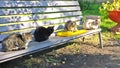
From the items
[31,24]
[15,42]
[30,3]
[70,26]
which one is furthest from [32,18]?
[15,42]

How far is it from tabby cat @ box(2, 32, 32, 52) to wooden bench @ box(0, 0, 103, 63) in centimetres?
11

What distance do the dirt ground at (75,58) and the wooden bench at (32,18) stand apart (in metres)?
0.46

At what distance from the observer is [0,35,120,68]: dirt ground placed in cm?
589

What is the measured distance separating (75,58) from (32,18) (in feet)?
4.00

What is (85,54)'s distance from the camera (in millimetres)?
6844

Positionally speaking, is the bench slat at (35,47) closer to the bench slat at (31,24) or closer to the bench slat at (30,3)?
the bench slat at (31,24)

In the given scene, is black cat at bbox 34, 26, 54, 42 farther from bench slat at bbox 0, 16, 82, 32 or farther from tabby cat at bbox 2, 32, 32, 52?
tabby cat at bbox 2, 32, 32, 52

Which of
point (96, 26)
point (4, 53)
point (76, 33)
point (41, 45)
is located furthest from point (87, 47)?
point (4, 53)

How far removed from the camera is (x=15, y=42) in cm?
498

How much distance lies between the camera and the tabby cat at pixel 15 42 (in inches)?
190

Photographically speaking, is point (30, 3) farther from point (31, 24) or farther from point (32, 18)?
point (31, 24)

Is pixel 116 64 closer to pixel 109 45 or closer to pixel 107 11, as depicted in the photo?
pixel 109 45

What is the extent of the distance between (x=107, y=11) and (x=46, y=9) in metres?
3.27

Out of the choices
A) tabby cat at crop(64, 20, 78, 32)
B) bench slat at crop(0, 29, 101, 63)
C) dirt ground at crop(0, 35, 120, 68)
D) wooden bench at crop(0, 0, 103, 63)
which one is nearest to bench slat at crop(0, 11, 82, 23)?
wooden bench at crop(0, 0, 103, 63)
